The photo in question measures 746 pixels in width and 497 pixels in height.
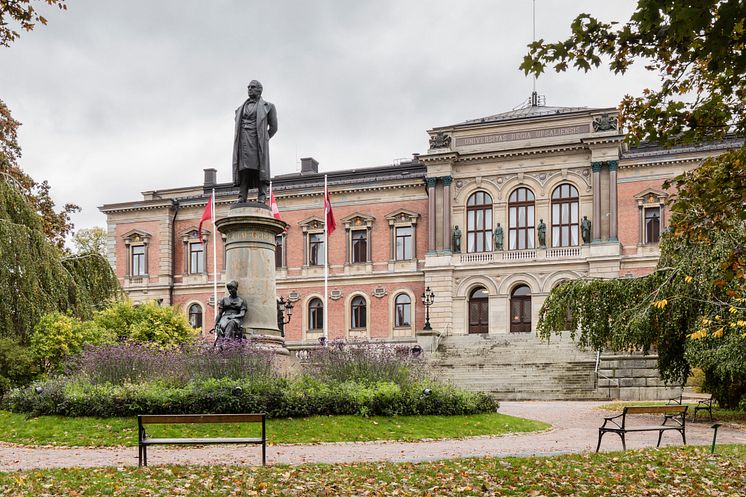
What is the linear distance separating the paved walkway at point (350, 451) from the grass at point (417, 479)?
1.27 meters

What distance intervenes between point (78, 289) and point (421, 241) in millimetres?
25307

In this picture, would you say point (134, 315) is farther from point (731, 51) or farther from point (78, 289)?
point (731, 51)

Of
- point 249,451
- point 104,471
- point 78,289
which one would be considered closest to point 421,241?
point 78,289

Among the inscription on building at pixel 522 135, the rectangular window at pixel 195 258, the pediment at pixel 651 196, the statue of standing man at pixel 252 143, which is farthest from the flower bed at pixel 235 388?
the rectangular window at pixel 195 258

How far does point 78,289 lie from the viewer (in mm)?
26422

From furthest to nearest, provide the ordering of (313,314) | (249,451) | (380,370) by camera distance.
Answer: (313,314), (380,370), (249,451)

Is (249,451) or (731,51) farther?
(249,451)

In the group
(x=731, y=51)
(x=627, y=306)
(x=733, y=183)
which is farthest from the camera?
(x=627, y=306)

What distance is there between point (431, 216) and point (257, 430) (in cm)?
3391

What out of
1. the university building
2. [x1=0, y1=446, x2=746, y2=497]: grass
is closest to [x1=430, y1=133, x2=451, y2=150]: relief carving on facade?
the university building

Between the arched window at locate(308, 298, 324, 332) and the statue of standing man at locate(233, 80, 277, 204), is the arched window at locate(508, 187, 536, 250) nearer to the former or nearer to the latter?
the arched window at locate(308, 298, 324, 332)

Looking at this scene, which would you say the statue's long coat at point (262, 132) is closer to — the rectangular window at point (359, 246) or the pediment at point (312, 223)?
the rectangular window at point (359, 246)

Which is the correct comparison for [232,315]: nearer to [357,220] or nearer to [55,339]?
[55,339]

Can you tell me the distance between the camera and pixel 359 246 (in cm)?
5056
